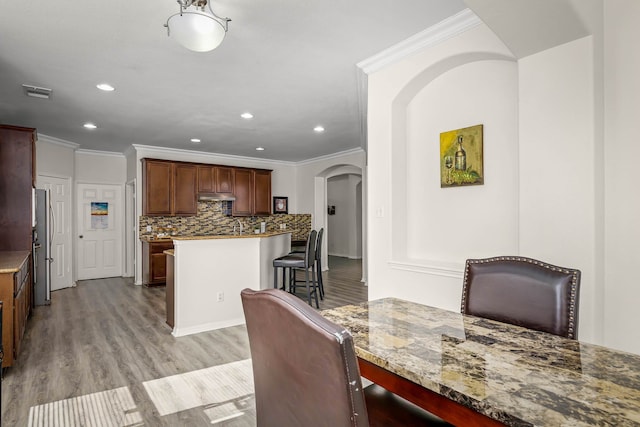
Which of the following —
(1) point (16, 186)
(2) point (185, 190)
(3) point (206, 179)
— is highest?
(3) point (206, 179)

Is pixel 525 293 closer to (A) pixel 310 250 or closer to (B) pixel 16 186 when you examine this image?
(A) pixel 310 250

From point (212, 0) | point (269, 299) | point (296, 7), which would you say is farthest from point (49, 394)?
point (296, 7)

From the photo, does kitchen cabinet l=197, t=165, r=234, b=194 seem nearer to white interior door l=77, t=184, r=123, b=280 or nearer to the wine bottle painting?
white interior door l=77, t=184, r=123, b=280

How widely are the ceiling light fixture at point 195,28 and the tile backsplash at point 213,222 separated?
17.1ft

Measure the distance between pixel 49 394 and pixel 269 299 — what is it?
264 cm

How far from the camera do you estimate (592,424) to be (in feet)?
2.31

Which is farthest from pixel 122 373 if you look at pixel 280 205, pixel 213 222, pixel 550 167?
pixel 280 205

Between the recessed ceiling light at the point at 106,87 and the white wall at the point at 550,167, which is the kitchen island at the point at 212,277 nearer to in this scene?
the recessed ceiling light at the point at 106,87

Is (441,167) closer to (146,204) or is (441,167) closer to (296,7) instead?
(296,7)

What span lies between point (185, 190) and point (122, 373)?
4.39 metres

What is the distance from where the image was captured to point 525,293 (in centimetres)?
147

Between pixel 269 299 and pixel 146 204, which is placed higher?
pixel 146 204

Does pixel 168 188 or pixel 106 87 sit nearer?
pixel 106 87

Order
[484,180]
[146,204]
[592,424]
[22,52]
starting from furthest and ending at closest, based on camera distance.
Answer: [146,204] < [22,52] < [484,180] < [592,424]
